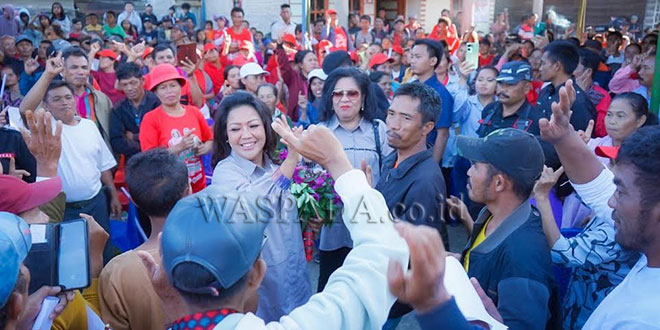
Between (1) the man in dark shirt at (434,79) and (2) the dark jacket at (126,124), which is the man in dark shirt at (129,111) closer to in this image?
(2) the dark jacket at (126,124)

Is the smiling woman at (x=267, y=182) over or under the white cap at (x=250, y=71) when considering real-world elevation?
under

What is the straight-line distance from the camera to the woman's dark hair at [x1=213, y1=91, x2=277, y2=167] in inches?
125

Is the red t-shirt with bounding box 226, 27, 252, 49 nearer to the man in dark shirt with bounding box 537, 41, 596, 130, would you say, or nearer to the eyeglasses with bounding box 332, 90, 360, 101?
the man in dark shirt with bounding box 537, 41, 596, 130

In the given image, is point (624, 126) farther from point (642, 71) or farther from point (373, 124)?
point (642, 71)

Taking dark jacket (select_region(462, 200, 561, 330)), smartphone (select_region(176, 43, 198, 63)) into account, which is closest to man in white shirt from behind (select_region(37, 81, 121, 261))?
smartphone (select_region(176, 43, 198, 63))

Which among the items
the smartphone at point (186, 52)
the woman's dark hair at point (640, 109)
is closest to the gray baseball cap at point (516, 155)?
the woman's dark hair at point (640, 109)

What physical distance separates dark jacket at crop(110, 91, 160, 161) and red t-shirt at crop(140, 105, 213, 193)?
0.76 meters

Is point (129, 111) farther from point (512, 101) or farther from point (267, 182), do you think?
point (512, 101)

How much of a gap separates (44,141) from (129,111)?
2.36m

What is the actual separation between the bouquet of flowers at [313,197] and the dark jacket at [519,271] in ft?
3.46

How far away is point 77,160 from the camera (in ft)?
13.1

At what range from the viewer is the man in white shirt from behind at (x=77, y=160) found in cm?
394

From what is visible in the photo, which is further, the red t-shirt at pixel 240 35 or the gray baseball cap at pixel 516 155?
the red t-shirt at pixel 240 35

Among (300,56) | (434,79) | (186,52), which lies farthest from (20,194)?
(300,56)
